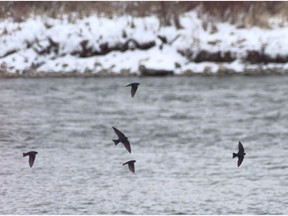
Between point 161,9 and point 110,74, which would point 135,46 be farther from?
point 161,9

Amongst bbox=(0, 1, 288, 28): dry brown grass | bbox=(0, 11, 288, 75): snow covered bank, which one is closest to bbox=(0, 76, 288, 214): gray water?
bbox=(0, 11, 288, 75): snow covered bank

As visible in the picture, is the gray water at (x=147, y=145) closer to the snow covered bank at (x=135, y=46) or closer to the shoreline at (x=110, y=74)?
the shoreline at (x=110, y=74)

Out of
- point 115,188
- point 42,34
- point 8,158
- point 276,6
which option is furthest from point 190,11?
point 115,188

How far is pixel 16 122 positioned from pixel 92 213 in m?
9.34

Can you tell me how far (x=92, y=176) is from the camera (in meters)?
17.2

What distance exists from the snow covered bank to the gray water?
139 cm

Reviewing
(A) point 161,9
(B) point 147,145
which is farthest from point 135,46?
(B) point 147,145

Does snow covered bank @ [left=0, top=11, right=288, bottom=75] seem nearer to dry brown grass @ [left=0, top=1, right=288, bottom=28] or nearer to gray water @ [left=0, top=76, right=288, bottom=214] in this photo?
dry brown grass @ [left=0, top=1, right=288, bottom=28]

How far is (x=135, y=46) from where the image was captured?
3294 cm

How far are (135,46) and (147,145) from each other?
42.4ft

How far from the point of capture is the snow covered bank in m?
31.4

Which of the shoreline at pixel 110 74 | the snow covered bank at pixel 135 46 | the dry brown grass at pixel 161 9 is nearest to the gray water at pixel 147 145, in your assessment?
Answer: the shoreline at pixel 110 74

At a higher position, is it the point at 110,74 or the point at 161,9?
the point at 161,9

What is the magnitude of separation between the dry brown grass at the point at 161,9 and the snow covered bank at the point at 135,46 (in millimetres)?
324
